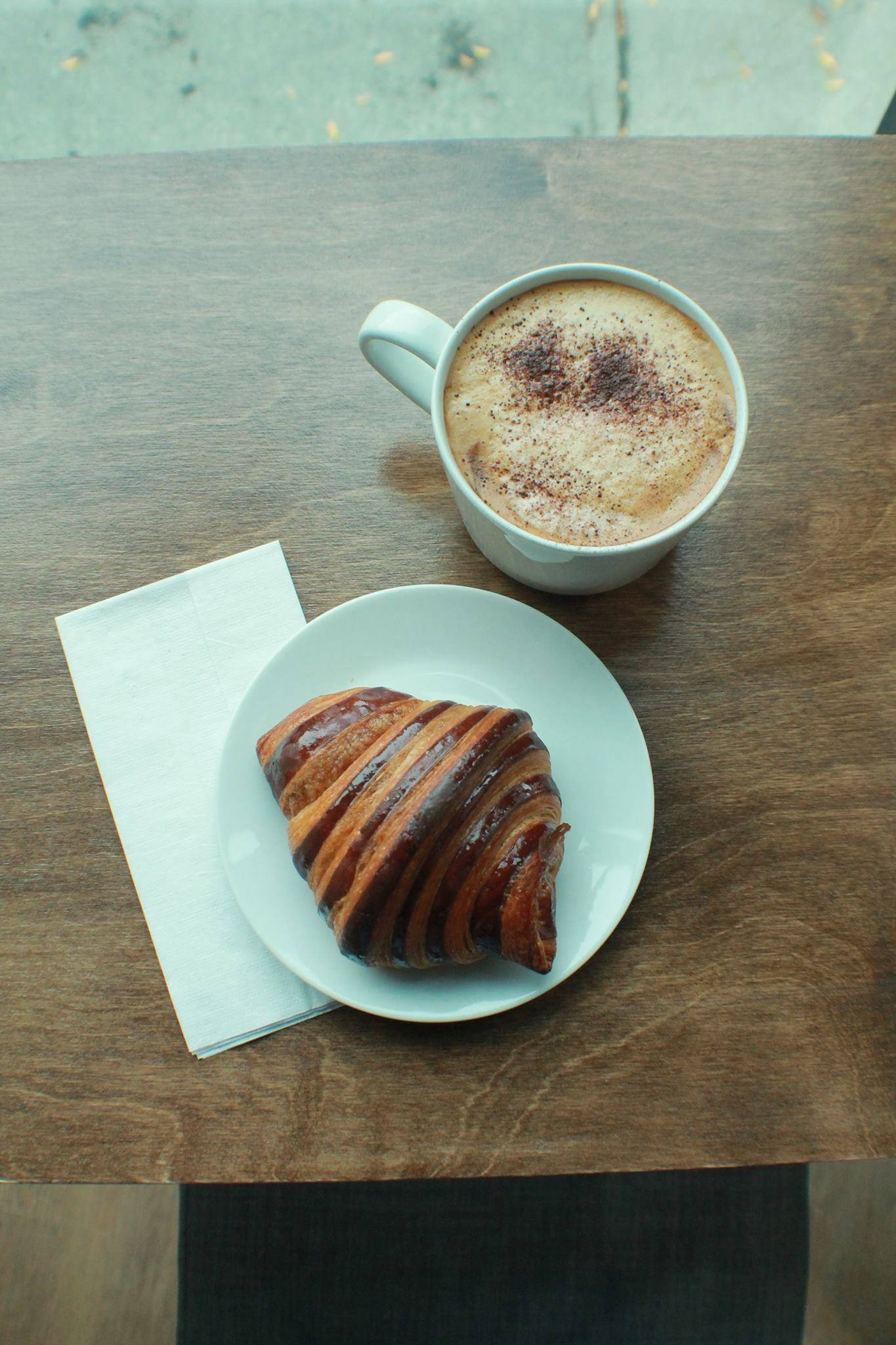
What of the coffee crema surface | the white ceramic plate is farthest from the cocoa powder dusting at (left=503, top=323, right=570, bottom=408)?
the white ceramic plate

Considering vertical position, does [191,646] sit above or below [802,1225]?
above

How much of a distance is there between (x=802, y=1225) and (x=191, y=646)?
2.95 feet

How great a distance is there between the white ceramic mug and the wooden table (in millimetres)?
125

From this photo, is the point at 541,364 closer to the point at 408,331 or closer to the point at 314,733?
the point at 408,331

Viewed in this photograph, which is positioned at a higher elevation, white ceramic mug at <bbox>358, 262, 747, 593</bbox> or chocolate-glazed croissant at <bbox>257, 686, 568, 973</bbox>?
white ceramic mug at <bbox>358, 262, 747, 593</bbox>

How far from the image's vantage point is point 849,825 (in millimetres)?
867

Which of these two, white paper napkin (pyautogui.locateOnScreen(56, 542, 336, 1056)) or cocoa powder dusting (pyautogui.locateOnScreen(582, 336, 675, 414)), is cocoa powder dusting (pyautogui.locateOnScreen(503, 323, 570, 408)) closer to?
cocoa powder dusting (pyautogui.locateOnScreen(582, 336, 675, 414))

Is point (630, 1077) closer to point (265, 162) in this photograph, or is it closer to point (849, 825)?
point (849, 825)

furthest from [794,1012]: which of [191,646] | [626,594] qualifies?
[191,646]

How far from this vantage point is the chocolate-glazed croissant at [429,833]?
0.73m

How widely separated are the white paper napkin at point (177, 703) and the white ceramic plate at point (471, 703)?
0.21 feet

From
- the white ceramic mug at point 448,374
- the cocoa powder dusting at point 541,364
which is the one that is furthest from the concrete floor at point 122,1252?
the cocoa powder dusting at point 541,364

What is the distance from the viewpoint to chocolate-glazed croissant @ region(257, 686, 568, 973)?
2.40 ft

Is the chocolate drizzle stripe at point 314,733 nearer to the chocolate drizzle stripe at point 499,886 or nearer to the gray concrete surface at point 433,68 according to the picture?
the chocolate drizzle stripe at point 499,886
